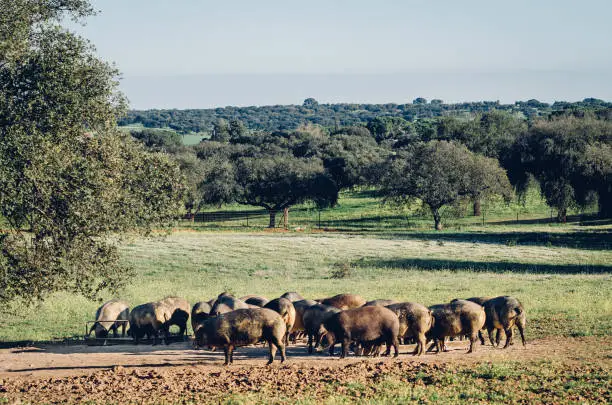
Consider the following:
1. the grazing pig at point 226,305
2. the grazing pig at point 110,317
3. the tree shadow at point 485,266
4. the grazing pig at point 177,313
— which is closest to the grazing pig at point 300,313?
the grazing pig at point 226,305

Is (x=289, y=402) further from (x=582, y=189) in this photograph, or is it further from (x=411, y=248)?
(x=582, y=189)

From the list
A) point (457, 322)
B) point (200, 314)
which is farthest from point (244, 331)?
point (457, 322)

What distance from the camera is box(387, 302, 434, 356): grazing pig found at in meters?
19.4

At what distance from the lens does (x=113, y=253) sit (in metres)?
21.0

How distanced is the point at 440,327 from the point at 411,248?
34.2 metres

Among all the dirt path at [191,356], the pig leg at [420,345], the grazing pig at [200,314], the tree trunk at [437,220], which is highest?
the tree trunk at [437,220]

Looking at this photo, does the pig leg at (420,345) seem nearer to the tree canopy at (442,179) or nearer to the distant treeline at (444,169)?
the distant treeline at (444,169)

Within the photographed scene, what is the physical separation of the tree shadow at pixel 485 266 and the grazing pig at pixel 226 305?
2300 cm

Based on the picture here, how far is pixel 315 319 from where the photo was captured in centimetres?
2012

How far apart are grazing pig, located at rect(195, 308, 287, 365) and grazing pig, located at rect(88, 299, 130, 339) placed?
17.6 feet

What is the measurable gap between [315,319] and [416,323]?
9.39ft

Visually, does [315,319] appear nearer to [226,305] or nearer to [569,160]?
[226,305]

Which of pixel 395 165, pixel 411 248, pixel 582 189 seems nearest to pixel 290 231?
pixel 395 165

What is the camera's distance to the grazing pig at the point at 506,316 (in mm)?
20156
